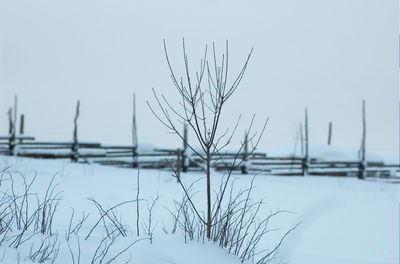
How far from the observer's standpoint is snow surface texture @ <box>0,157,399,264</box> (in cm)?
266

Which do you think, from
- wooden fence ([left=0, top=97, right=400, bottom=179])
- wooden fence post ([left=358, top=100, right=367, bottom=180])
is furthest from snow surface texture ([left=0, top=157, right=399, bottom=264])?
wooden fence post ([left=358, top=100, right=367, bottom=180])

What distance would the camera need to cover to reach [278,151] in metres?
19.9

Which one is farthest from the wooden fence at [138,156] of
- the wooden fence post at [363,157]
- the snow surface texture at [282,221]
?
the snow surface texture at [282,221]

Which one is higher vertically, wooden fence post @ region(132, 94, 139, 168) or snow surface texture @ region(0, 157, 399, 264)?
wooden fence post @ region(132, 94, 139, 168)

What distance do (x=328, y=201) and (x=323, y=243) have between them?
371 cm

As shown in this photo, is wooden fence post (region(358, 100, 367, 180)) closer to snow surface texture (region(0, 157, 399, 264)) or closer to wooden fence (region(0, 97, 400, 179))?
wooden fence (region(0, 97, 400, 179))

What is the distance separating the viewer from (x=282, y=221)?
6.50m

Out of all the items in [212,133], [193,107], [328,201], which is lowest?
[328,201]

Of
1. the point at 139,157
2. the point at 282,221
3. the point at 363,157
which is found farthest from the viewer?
the point at 363,157

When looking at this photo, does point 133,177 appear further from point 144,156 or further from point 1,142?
point 1,142

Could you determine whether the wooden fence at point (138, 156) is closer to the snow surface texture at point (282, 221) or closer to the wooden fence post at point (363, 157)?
the wooden fence post at point (363, 157)

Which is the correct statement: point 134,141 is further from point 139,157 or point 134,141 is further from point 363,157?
point 363,157

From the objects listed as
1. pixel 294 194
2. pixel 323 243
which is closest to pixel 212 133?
pixel 323 243

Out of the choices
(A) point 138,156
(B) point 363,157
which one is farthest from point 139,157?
(B) point 363,157
